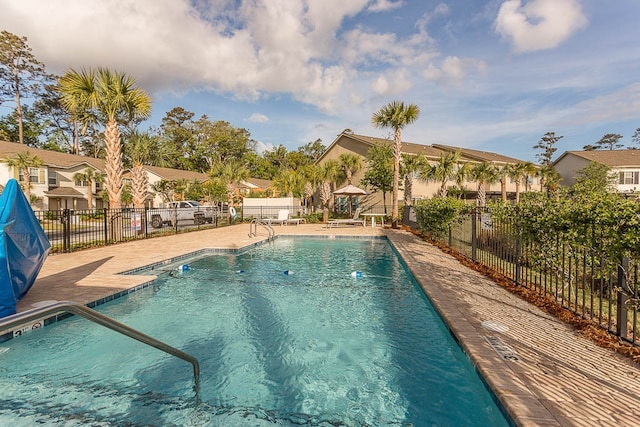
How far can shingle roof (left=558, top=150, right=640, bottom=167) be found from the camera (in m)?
34.2

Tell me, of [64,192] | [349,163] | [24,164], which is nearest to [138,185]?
[349,163]

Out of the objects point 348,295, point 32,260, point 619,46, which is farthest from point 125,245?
point 619,46

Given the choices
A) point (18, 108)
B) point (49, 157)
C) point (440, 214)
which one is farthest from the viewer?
point (18, 108)

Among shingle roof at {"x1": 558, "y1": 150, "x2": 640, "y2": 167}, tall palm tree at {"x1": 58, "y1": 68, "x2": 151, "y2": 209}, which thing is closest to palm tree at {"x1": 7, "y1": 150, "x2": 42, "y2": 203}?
tall palm tree at {"x1": 58, "y1": 68, "x2": 151, "y2": 209}

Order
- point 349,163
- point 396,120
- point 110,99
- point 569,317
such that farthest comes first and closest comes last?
point 349,163 → point 396,120 → point 110,99 → point 569,317

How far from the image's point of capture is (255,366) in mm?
4375

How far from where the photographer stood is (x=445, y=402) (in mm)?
3463

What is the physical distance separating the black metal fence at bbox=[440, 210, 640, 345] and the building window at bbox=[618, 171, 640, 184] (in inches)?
1399

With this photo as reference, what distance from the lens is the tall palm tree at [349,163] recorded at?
94.0 feet

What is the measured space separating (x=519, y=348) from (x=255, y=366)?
130 inches

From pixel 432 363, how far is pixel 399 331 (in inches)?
44.3

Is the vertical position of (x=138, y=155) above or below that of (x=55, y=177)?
below

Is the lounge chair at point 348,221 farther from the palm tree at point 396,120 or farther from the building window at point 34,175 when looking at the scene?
the building window at point 34,175

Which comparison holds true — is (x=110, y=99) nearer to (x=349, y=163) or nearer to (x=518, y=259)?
(x=518, y=259)
